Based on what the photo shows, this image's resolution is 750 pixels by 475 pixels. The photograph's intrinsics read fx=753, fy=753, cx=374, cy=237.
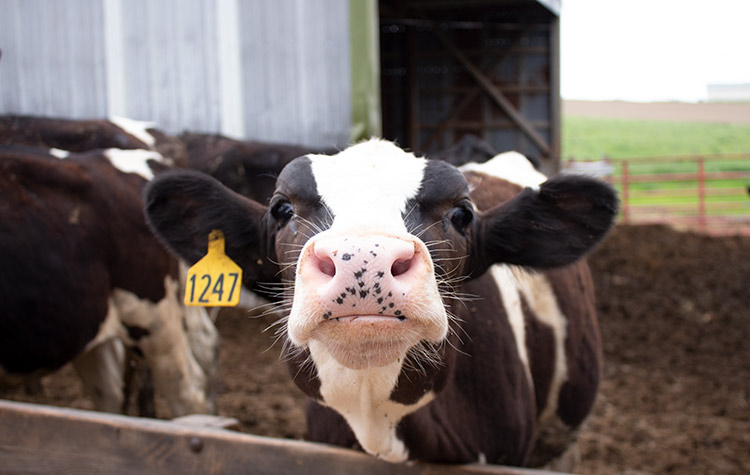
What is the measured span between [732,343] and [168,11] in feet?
22.0

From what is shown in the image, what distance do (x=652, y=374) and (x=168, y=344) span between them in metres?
4.43

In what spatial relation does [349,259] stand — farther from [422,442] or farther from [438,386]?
[422,442]

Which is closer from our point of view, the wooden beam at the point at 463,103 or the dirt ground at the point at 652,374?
the dirt ground at the point at 652,374

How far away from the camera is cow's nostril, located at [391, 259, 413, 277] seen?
5.82 feet

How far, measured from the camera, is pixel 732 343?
24.7 ft

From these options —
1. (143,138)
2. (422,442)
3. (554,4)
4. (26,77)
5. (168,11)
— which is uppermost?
(554,4)

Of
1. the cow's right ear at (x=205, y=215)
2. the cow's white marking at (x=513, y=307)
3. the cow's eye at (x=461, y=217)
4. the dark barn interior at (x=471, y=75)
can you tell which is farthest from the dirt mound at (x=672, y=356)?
the cow's right ear at (x=205, y=215)

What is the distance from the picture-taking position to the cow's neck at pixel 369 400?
Result: 2.11 metres

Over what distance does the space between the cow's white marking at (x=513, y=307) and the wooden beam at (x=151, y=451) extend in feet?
2.62

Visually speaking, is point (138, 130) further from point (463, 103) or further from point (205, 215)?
point (463, 103)

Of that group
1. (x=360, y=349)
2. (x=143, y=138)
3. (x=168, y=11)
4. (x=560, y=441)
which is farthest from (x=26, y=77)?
(x=360, y=349)

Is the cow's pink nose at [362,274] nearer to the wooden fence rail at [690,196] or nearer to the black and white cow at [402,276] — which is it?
the black and white cow at [402,276]

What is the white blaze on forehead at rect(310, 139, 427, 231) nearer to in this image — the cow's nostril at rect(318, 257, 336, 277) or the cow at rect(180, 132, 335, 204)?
the cow's nostril at rect(318, 257, 336, 277)

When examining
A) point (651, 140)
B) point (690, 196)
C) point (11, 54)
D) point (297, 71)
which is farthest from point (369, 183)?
point (651, 140)
